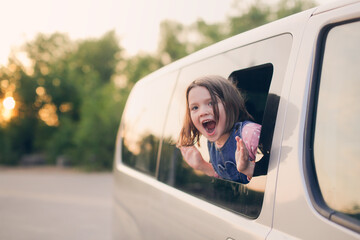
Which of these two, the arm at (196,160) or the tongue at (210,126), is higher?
the tongue at (210,126)

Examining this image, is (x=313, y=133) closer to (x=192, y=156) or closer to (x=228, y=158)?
(x=228, y=158)

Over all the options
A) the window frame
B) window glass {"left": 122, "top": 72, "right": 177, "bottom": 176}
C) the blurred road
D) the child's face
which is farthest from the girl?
the blurred road

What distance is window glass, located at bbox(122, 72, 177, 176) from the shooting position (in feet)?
9.02

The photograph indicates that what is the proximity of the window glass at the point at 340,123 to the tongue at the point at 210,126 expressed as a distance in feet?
1.99

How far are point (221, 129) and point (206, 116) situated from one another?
0.12 m

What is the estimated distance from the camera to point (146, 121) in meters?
3.13

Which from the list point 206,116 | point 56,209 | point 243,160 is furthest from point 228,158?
point 56,209

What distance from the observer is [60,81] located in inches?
941

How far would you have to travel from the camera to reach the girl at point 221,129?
163 cm

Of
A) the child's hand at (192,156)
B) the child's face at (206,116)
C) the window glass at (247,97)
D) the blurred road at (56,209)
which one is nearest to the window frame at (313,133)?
the window glass at (247,97)

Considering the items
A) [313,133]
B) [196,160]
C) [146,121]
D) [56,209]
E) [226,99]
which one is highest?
[226,99]

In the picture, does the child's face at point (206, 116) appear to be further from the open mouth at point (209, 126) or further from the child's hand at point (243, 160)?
the child's hand at point (243, 160)

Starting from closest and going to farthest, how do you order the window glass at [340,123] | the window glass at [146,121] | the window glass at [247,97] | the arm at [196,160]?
the window glass at [340,123], the window glass at [247,97], the arm at [196,160], the window glass at [146,121]

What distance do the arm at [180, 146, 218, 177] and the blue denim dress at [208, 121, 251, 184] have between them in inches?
2.6
